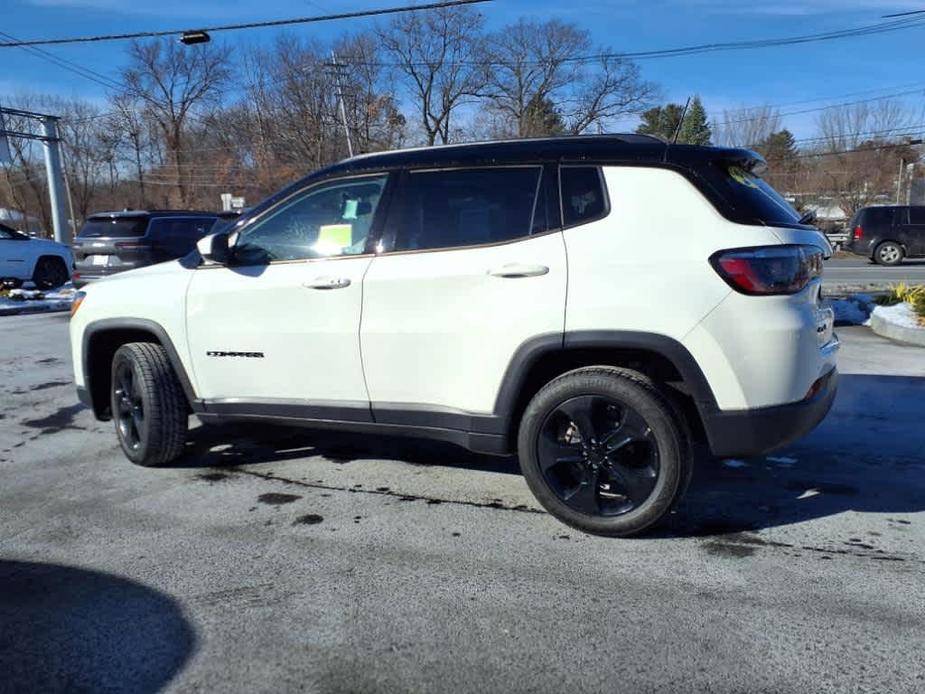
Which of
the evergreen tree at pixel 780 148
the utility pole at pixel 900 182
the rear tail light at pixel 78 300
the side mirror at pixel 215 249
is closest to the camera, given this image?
the side mirror at pixel 215 249

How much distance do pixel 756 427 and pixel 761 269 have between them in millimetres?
697

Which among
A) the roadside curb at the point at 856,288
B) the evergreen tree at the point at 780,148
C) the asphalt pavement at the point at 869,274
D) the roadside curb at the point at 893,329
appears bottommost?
the roadside curb at the point at 893,329

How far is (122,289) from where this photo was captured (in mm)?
4496

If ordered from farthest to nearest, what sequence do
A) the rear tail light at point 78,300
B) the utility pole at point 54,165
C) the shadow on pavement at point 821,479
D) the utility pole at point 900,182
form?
the utility pole at point 900,182, the utility pole at point 54,165, the rear tail light at point 78,300, the shadow on pavement at point 821,479

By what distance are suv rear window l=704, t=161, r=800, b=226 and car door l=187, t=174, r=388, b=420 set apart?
5.59ft

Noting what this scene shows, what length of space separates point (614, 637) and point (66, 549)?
8.59ft

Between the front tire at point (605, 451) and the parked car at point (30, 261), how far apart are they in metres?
16.4

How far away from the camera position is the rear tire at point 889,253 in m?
21.4

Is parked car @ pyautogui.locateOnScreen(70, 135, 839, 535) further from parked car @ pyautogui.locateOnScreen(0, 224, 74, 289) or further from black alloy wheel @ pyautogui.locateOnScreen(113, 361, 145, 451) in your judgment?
parked car @ pyautogui.locateOnScreen(0, 224, 74, 289)

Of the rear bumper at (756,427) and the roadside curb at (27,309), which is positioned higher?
the roadside curb at (27,309)

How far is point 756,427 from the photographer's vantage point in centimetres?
315

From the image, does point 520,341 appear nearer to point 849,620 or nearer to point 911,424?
point 849,620

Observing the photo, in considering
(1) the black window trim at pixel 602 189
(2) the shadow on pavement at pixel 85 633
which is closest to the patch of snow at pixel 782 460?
(1) the black window trim at pixel 602 189

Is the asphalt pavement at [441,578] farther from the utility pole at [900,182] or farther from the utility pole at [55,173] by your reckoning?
the utility pole at [900,182]
